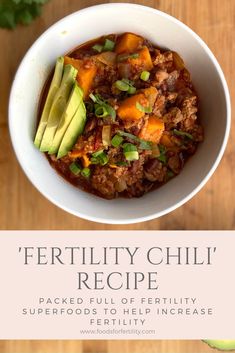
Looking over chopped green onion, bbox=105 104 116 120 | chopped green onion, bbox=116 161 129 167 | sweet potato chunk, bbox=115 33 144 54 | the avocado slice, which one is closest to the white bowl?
sweet potato chunk, bbox=115 33 144 54

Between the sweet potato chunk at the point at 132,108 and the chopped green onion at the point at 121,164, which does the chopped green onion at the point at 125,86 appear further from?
the chopped green onion at the point at 121,164

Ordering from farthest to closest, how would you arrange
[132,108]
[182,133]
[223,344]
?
[223,344]
[182,133]
[132,108]

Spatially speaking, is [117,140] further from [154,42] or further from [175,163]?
[154,42]

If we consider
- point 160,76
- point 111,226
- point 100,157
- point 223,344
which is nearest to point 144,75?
point 160,76

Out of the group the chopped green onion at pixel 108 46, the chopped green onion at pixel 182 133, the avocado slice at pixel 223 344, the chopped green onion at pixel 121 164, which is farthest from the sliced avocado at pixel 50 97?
the avocado slice at pixel 223 344

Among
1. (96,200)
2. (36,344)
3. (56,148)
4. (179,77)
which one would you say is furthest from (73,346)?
(179,77)

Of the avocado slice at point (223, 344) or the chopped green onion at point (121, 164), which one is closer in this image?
the chopped green onion at point (121, 164)
